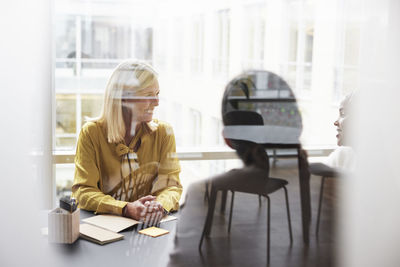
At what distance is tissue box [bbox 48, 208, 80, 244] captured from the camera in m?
1.67

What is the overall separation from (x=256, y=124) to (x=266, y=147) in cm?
12

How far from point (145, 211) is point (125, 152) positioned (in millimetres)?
265

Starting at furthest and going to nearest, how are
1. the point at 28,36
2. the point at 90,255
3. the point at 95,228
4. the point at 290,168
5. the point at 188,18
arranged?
the point at 290,168
the point at 188,18
the point at 28,36
the point at 95,228
the point at 90,255

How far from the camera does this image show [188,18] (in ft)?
6.78

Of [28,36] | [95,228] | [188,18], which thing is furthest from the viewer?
[188,18]

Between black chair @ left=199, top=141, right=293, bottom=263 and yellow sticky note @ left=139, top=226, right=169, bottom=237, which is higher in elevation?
black chair @ left=199, top=141, right=293, bottom=263

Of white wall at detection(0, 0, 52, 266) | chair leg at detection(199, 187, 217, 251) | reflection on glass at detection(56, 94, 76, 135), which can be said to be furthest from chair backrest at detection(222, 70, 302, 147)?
white wall at detection(0, 0, 52, 266)

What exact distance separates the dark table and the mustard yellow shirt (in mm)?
97

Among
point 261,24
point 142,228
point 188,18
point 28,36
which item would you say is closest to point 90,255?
point 142,228

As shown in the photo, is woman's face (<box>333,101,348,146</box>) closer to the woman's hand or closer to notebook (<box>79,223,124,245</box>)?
the woman's hand

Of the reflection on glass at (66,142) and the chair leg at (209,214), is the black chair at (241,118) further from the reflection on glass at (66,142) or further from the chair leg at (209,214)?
the reflection on glass at (66,142)

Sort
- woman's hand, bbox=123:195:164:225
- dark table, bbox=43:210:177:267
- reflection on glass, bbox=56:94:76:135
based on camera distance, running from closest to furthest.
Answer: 1. dark table, bbox=43:210:177:267
2. woman's hand, bbox=123:195:164:225
3. reflection on glass, bbox=56:94:76:135

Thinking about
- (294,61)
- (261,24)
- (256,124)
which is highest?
(261,24)

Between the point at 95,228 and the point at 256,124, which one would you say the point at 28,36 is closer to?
the point at 95,228
